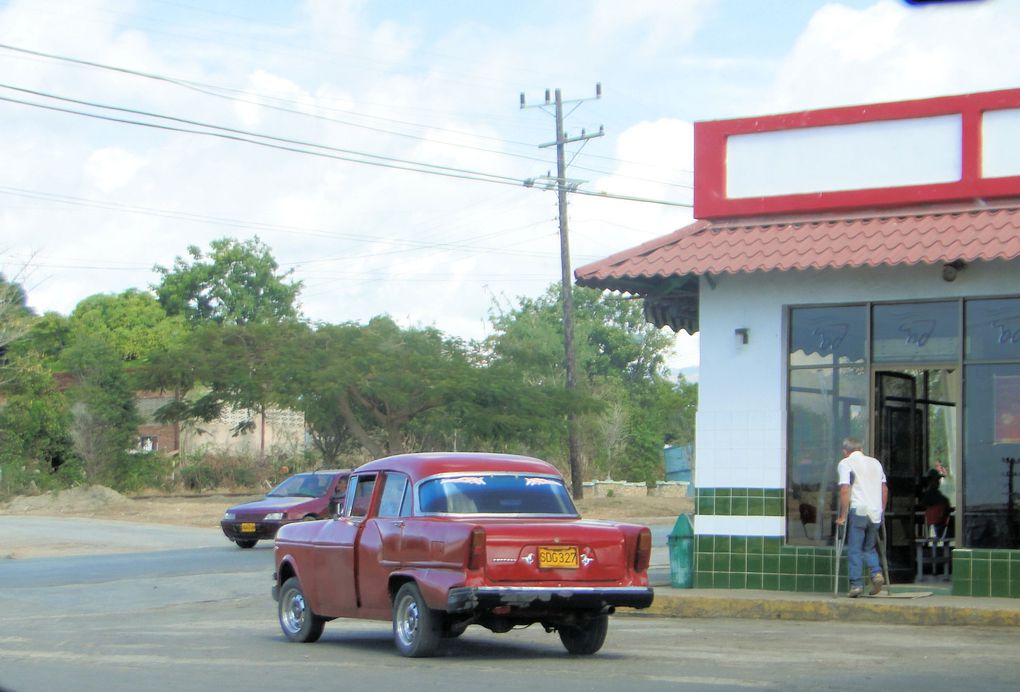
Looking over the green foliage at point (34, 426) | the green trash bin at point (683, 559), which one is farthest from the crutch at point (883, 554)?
the green foliage at point (34, 426)

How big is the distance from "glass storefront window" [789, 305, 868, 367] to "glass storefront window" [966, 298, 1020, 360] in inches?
45.4

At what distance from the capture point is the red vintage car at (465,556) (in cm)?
1046

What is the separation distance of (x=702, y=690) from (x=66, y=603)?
440 inches

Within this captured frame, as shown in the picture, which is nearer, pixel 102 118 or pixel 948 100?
pixel 948 100

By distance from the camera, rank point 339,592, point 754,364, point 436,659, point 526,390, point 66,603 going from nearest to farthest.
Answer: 1. point 436,659
2. point 339,592
3. point 754,364
4. point 66,603
5. point 526,390

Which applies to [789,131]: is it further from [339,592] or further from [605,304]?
[605,304]

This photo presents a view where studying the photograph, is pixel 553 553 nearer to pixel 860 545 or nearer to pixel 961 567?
pixel 860 545

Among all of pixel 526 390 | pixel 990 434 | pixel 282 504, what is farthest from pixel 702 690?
pixel 526 390

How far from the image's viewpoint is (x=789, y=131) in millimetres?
16312

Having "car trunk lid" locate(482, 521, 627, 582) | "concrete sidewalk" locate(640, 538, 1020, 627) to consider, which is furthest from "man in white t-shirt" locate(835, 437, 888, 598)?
"car trunk lid" locate(482, 521, 627, 582)

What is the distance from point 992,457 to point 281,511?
1558 centimetres

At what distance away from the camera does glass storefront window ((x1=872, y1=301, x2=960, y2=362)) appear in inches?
597

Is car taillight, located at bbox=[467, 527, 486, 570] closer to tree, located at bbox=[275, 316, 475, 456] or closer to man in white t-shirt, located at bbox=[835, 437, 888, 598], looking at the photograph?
man in white t-shirt, located at bbox=[835, 437, 888, 598]

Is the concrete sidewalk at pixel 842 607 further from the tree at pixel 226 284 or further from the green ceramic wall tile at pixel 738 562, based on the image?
the tree at pixel 226 284
